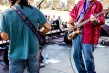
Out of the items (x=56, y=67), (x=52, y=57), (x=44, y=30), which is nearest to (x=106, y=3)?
(x=52, y=57)

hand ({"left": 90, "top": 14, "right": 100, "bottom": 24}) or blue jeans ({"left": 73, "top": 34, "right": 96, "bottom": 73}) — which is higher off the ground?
hand ({"left": 90, "top": 14, "right": 100, "bottom": 24})

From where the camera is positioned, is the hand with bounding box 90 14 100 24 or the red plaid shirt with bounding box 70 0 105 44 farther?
the red plaid shirt with bounding box 70 0 105 44

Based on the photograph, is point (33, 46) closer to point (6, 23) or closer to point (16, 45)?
point (16, 45)

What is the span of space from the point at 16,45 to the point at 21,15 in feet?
1.05

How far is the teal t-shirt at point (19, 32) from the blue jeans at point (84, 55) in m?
1.25

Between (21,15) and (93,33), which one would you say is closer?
(21,15)

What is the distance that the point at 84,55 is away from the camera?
336 cm

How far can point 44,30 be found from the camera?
2.39 m

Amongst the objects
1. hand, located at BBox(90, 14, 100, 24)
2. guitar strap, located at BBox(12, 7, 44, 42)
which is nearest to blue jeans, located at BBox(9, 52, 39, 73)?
guitar strap, located at BBox(12, 7, 44, 42)

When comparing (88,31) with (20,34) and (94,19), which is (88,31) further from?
(20,34)

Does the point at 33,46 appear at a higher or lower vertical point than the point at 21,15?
lower

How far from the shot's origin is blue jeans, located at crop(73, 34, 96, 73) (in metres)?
3.29

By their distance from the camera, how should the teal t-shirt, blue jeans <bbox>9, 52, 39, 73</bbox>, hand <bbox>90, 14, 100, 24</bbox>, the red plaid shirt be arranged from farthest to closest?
the red plaid shirt → hand <bbox>90, 14, 100, 24</bbox> → blue jeans <bbox>9, 52, 39, 73</bbox> → the teal t-shirt

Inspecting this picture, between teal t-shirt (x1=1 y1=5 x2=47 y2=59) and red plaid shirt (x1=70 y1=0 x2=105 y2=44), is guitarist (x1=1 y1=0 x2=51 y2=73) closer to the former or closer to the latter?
teal t-shirt (x1=1 y1=5 x2=47 y2=59)
